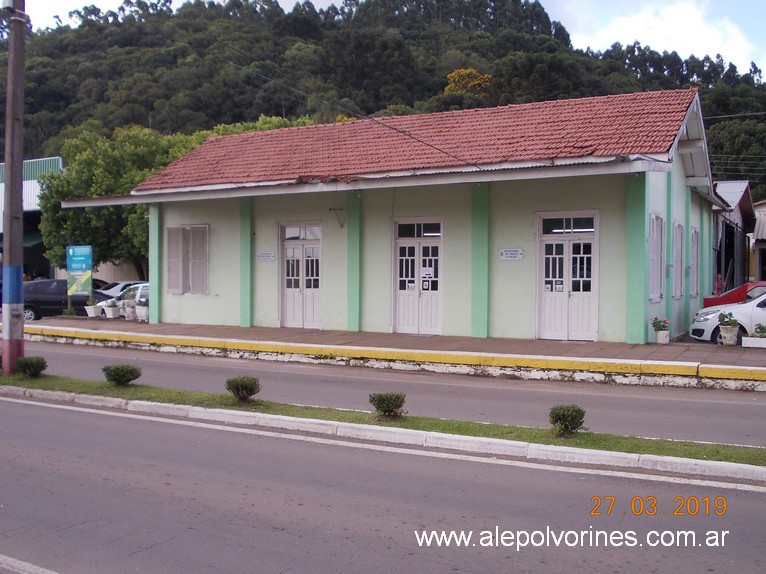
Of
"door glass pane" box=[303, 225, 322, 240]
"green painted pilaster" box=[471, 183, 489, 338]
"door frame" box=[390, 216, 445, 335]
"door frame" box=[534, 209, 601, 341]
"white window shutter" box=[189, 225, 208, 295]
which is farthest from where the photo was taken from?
"white window shutter" box=[189, 225, 208, 295]

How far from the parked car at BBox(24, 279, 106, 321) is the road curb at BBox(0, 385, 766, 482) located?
16586mm

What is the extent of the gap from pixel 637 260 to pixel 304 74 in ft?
131

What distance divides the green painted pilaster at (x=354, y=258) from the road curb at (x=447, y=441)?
9.10m

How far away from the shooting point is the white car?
16.2 metres

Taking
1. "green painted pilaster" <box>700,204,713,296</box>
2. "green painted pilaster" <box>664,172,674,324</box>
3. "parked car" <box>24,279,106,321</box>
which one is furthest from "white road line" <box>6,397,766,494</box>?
"green painted pilaster" <box>700,204,713,296</box>

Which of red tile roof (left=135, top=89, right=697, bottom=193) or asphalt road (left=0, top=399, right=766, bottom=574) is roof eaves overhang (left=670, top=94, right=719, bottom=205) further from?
asphalt road (left=0, top=399, right=766, bottom=574)

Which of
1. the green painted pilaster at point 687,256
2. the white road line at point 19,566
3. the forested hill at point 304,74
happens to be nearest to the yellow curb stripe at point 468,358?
the green painted pilaster at point 687,256

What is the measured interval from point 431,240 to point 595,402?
319 inches

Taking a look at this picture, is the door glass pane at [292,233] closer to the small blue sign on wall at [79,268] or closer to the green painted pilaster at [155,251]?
the green painted pilaster at [155,251]

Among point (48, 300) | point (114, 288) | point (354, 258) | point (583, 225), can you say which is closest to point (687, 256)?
point (583, 225)

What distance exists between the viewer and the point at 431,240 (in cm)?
1864

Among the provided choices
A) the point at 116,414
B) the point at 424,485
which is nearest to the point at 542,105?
the point at 116,414

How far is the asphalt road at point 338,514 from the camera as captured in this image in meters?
5.05

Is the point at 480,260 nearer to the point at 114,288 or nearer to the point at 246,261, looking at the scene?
the point at 246,261
